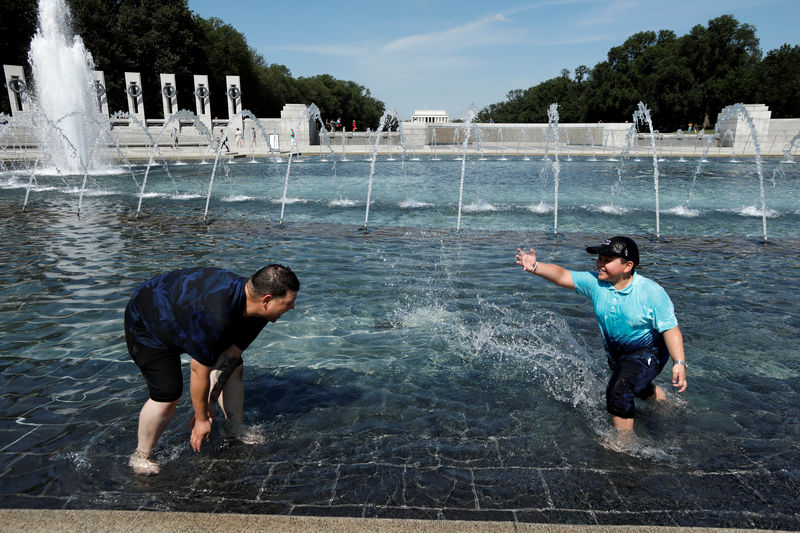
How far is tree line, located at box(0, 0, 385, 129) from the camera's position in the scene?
164ft

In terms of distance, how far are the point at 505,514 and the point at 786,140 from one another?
1823 inches

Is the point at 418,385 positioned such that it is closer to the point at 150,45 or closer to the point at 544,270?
the point at 544,270

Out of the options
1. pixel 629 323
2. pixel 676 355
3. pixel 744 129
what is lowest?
pixel 676 355

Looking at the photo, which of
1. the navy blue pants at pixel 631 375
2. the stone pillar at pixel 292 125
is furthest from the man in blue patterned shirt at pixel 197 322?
the stone pillar at pixel 292 125

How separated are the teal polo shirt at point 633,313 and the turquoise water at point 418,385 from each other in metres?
0.83

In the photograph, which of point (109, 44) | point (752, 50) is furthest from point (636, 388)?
point (752, 50)

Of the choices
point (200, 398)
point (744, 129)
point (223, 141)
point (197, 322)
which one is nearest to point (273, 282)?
point (197, 322)

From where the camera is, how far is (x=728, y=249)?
34.6ft

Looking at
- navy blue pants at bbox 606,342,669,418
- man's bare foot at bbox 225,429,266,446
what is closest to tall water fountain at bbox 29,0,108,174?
man's bare foot at bbox 225,429,266,446

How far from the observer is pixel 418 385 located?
203 inches

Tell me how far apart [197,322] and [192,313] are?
6 cm

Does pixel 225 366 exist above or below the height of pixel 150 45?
below

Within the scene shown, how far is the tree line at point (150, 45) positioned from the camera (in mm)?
50062

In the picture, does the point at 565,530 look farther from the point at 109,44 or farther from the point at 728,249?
the point at 109,44
